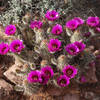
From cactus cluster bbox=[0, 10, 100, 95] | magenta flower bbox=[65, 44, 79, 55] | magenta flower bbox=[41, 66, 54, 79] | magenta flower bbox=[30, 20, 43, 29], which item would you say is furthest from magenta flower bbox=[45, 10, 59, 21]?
magenta flower bbox=[41, 66, 54, 79]

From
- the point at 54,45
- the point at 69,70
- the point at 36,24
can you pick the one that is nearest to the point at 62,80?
the point at 69,70

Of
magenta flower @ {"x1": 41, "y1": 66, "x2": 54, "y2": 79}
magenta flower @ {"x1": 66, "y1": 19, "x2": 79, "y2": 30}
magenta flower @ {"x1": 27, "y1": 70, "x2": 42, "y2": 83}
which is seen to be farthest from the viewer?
magenta flower @ {"x1": 66, "y1": 19, "x2": 79, "y2": 30}

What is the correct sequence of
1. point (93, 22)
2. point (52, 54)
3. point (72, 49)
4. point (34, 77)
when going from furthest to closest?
point (93, 22) → point (52, 54) → point (72, 49) → point (34, 77)

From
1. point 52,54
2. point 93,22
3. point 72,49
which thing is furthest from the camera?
point 93,22

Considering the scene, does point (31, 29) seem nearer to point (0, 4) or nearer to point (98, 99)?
point (98, 99)

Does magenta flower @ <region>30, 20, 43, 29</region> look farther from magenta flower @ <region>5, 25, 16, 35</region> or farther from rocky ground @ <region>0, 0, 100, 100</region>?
rocky ground @ <region>0, 0, 100, 100</region>

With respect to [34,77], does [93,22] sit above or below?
above

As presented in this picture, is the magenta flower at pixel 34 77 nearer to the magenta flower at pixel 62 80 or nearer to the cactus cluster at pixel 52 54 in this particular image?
the cactus cluster at pixel 52 54

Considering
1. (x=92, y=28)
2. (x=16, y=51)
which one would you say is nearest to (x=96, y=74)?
(x=92, y=28)

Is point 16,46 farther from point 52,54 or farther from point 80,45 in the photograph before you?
point 80,45

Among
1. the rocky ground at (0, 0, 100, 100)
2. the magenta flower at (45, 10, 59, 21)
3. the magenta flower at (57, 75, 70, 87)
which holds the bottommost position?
the rocky ground at (0, 0, 100, 100)

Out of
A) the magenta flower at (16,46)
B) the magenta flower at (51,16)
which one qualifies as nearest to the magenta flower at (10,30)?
the magenta flower at (16,46)
